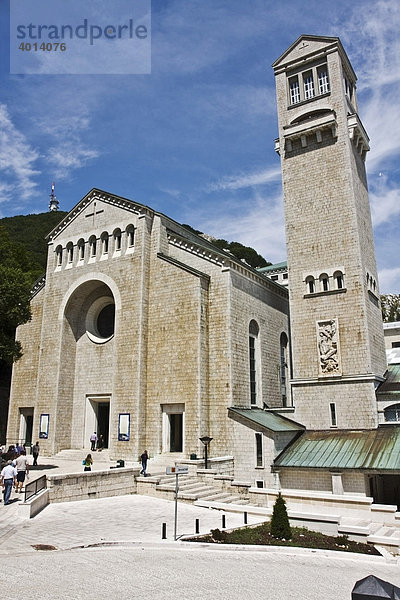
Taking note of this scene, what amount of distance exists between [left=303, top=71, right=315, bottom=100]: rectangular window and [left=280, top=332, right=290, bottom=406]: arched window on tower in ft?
51.4

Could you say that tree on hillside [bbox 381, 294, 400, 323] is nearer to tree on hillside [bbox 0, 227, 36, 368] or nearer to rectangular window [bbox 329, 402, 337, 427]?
A: rectangular window [bbox 329, 402, 337, 427]

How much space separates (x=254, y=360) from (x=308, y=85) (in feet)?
59.0

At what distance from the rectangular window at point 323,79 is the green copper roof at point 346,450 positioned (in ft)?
67.2

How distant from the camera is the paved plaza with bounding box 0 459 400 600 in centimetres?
907

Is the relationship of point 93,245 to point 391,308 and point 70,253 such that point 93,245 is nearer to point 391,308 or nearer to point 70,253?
point 70,253

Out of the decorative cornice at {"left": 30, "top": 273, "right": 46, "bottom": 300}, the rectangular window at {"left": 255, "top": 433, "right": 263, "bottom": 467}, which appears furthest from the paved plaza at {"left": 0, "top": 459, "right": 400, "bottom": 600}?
the decorative cornice at {"left": 30, "top": 273, "right": 46, "bottom": 300}

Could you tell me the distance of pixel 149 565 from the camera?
35.3 ft

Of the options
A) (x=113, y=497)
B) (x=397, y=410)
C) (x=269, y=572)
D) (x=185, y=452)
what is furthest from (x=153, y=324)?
(x=269, y=572)

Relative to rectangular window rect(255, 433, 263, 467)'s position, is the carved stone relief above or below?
above

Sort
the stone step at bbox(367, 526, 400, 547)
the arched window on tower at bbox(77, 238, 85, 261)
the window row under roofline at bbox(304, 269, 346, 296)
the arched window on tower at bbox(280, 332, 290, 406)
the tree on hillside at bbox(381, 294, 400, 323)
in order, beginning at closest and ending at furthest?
1. the stone step at bbox(367, 526, 400, 547)
2. the window row under roofline at bbox(304, 269, 346, 296)
3. the arched window on tower at bbox(280, 332, 290, 406)
4. the arched window on tower at bbox(77, 238, 85, 261)
5. the tree on hillside at bbox(381, 294, 400, 323)

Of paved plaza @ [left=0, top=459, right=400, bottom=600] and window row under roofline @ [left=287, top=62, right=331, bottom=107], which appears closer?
paved plaza @ [left=0, top=459, right=400, bottom=600]

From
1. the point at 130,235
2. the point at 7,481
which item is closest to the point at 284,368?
the point at 130,235

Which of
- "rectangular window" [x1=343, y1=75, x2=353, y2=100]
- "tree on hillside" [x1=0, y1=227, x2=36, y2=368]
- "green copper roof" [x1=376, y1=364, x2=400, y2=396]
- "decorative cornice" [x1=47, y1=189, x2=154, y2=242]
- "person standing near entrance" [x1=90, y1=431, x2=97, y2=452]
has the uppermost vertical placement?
"rectangular window" [x1=343, y1=75, x2=353, y2=100]

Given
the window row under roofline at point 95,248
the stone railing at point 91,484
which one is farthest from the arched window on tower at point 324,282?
the stone railing at point 91,484
